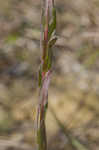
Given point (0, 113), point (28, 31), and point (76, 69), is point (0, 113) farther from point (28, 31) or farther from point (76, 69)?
point (76, 69)

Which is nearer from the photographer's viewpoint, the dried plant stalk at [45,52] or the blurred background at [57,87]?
the dried plant stalk at [45,52]

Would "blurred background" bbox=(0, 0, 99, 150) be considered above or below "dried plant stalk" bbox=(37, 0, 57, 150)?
below

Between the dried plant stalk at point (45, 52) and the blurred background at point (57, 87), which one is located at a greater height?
the dried plant stalk at point (45, 52)

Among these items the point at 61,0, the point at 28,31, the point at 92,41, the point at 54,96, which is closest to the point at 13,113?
the point at 54,96

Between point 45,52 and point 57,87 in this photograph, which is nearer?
point 45,52
